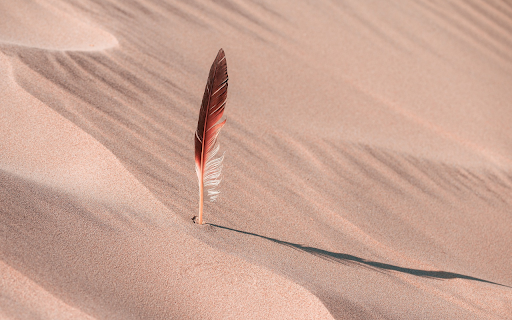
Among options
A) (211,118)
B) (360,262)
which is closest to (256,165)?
(360,262)

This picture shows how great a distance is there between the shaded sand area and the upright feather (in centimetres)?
25

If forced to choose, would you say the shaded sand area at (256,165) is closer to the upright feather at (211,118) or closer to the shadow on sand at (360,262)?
the shadow on sand at (360,262)

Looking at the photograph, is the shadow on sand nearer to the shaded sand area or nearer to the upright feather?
the shaded sand area

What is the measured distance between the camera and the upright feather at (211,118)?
1737mm

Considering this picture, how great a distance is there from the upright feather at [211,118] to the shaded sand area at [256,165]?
248mm

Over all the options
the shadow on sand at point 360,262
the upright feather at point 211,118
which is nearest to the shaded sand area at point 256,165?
the shadow on sand at point 360,262

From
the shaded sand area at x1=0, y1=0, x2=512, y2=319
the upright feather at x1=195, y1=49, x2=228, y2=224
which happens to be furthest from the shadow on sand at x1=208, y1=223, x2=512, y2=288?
the upright feather at x1=195, y1=49, x2=228, y2=224

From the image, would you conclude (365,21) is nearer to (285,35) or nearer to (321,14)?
(321,14)

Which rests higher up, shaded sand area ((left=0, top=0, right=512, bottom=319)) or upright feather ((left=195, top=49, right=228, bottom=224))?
upright feather ((left=195, top=49, right=228, bottom=224))

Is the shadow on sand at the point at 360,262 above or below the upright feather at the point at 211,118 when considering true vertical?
below

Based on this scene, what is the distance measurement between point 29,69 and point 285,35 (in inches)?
90.6

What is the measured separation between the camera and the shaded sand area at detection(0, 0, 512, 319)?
1.68 m

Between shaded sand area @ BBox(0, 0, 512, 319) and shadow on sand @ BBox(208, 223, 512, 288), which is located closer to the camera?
shaded sand area @ BBox(0, 0, 512, 319)

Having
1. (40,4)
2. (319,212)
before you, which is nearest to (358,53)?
(319,212)
